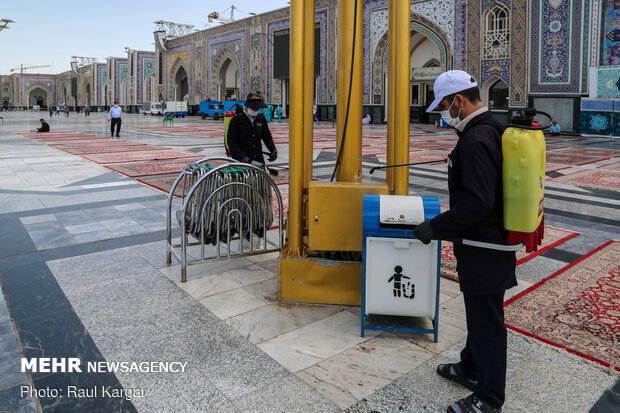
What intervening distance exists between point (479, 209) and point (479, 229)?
121 mm

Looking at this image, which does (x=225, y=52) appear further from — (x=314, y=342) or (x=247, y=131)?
(x=314, y=342)

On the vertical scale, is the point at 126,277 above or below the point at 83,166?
below

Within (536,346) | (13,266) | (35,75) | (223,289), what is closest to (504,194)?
(536,346)

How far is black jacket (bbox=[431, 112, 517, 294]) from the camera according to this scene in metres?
1.88

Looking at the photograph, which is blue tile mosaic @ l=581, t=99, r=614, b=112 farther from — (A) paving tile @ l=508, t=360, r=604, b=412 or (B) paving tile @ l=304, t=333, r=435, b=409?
(B) paving tile @ l=304, t=333, r=435, b=409

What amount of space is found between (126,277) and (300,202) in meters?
1.46

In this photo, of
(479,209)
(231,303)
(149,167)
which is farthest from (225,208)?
(149,167)

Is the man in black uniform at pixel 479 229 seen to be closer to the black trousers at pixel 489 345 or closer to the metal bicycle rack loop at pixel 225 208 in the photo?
the black trousers at pixel 489 345

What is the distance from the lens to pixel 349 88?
328 cm

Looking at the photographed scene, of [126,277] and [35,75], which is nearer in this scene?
[126,277]

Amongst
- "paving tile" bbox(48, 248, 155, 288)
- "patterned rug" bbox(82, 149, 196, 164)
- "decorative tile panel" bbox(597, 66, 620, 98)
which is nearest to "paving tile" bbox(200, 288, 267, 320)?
"paving tile" bbox(48, 248, 155, 288)

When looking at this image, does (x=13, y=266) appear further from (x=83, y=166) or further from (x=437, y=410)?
(x=83, y=166)

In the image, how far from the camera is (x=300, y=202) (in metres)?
3.24

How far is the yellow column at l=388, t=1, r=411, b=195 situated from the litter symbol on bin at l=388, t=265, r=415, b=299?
30.4 inches
